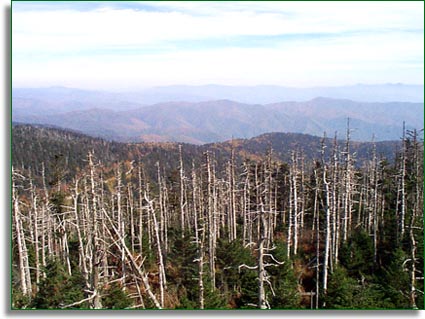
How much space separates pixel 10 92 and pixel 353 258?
45.6ft

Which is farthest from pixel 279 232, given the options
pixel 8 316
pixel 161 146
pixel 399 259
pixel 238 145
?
pixel 238 145

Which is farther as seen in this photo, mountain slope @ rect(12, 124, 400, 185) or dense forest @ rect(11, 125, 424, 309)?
mountain slope @ rect(12, 124, 400, 185)

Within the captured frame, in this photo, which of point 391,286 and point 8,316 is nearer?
point 8,316

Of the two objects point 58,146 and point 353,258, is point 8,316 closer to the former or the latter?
point 353,258

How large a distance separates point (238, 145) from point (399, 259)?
133380mm

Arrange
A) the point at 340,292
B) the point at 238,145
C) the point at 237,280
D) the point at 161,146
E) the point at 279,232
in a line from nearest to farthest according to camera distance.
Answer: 1. the point at 340,292
2. the point at 237,280
3. the point at 279,232
4. the point at 161,146
5. the point at 238,145

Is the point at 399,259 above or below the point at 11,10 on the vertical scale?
below

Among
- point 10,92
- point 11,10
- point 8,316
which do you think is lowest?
point 8,316

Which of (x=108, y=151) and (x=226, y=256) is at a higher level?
(x=108, y=151)

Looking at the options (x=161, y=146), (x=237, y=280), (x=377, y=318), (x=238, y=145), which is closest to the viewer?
(x=377, y=318)

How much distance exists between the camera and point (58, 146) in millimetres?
93375

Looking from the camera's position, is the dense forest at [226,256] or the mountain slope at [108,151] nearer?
the dense forest at [226,256]

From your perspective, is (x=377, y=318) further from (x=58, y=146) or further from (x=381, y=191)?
(x=58, y=146)

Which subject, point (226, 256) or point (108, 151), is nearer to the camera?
point (226, 256)
